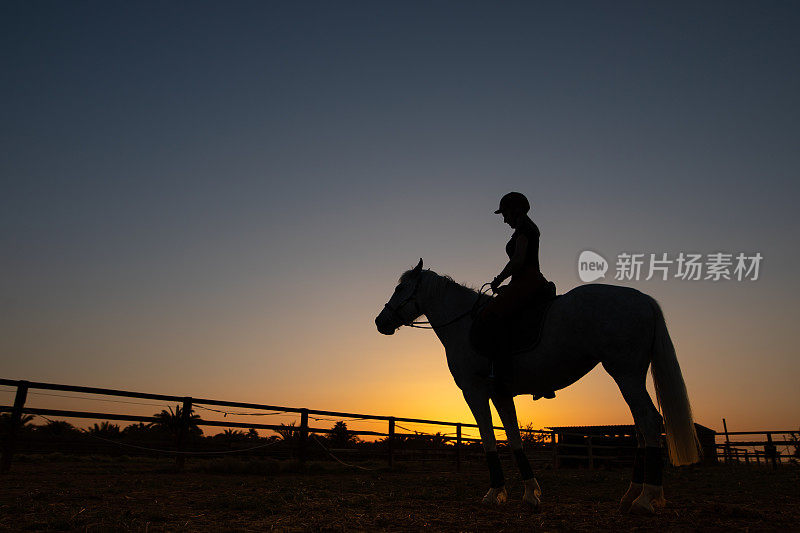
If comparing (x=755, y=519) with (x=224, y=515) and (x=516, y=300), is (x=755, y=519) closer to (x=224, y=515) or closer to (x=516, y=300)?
(x=516, y=300)

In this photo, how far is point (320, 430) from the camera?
38.9 ft

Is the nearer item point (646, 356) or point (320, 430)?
point (646, 356)

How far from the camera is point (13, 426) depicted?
7.71 m

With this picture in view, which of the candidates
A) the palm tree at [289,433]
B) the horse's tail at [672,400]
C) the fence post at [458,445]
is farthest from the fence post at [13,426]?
the fence post at [458,445]

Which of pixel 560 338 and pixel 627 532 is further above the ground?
pixel 560 338

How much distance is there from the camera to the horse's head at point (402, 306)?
627 centimetres

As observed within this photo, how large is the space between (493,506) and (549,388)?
1.26m

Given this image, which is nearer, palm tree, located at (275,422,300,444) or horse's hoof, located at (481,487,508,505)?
horse's hoof, located at (481,487,508,505)

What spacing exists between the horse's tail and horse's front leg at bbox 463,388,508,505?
1.61 meters

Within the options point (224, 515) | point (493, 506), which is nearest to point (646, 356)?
point (493, 506)

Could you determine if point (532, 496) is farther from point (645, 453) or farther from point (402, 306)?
point (402, 306)

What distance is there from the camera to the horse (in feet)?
14.1

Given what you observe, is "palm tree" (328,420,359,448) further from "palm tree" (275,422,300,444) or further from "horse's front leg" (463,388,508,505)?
"horse's front leg" (463,388,508,505)

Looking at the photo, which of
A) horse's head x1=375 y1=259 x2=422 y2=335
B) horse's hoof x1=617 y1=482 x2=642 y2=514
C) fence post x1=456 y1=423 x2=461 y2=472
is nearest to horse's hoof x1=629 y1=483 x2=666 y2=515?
horse's hoof x1=617 y1=482 x2=642 y2=514
